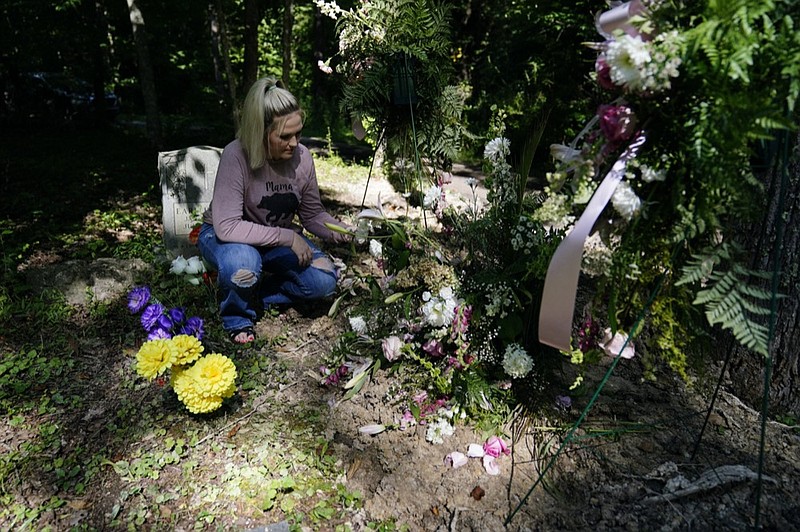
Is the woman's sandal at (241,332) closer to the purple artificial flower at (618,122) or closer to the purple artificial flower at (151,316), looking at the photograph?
the purple artificial flower at (151,316)

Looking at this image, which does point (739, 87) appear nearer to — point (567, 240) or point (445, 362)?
point (567, 240)

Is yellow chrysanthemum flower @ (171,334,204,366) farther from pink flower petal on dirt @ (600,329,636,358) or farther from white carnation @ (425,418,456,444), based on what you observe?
pink flower petal on dirt @ (600,329,636,358)

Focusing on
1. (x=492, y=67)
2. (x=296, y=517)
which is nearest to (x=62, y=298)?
(x=296, y=517)

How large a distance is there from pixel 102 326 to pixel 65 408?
0.76m

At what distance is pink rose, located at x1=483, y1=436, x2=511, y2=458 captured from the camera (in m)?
1.94

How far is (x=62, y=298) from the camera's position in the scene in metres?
3.12

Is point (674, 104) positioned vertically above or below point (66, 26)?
above

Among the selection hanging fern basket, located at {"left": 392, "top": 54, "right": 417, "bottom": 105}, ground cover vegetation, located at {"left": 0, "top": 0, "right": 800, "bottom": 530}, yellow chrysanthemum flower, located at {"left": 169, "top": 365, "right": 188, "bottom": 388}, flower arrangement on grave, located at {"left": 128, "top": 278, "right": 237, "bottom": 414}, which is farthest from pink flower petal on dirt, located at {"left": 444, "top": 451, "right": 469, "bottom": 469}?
hanging fern basket, located at {"left": 392, "top": 54, "right": 417, "bottom": 105}

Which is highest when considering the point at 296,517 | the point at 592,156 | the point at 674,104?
the point at 674,104

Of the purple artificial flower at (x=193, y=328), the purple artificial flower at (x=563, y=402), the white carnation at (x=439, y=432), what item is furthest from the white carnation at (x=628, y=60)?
the purple artificial flower at (x=193, y=328)

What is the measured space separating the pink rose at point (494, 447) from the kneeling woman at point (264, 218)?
130 cm

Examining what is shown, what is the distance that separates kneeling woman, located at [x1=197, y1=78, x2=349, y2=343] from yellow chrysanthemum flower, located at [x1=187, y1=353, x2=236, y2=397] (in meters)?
0.62

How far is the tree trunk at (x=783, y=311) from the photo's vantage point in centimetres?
197

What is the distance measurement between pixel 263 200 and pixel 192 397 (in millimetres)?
1102
